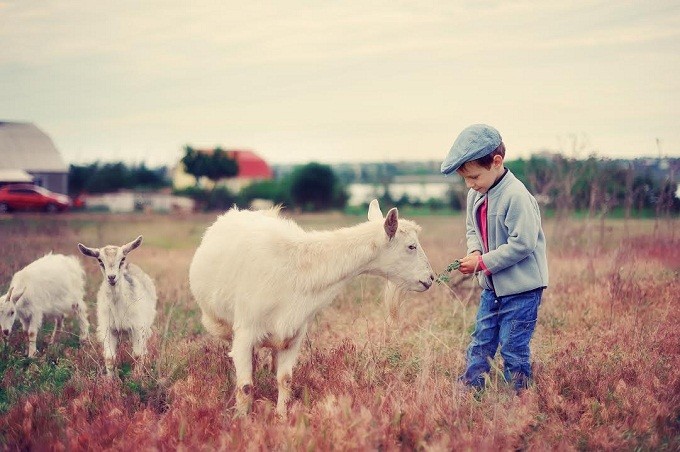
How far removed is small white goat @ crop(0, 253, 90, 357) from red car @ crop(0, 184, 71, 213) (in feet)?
69.5

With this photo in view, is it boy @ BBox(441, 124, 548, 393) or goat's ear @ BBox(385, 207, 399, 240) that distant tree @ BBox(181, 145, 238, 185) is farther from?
boy @ BBox(441, 124, 548, 393)

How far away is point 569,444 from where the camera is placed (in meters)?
4.89

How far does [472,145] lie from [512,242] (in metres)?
0.83

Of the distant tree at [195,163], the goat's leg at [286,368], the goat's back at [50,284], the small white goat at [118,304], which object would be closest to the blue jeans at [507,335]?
the goat's leg at [286,368]

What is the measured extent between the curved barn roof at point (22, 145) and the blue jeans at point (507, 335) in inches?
786

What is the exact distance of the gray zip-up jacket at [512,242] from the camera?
559cm

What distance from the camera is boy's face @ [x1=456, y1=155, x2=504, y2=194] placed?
18.8ft

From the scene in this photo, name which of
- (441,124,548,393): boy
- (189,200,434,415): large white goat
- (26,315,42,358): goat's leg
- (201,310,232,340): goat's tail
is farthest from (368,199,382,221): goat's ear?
(26,315,42,358): goat's leg

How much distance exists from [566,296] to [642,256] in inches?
66.6

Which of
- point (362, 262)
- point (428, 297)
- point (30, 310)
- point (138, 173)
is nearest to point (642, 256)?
point (428, 297)

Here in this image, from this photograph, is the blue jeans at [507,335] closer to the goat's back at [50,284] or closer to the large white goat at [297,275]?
the large white goat at [297,275]

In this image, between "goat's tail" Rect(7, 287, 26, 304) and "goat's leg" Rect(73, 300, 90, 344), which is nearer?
"goat's tail" Rect(7, 287, 26, 304)

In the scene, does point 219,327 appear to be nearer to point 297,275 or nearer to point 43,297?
point 297,275

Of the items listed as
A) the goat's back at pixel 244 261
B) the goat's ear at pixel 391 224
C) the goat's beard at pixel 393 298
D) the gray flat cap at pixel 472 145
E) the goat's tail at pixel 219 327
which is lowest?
the goat's tail at pixel 219 327
